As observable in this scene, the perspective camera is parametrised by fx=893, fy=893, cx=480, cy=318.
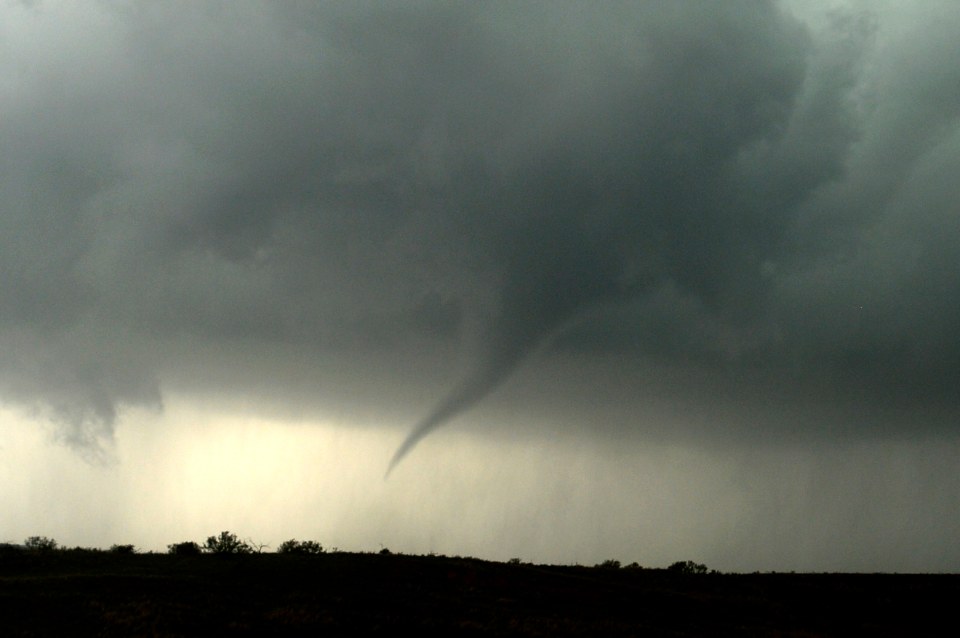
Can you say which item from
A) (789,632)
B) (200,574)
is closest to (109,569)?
(200,574)

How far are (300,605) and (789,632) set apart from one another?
3018 cm

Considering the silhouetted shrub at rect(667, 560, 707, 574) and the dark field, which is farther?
the silhouetted shrub at rect(667, 560, 707, 574)

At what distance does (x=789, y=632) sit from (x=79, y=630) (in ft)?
135

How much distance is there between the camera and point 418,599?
58531mm

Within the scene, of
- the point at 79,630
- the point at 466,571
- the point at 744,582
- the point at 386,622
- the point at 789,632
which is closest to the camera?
the point at 79,630

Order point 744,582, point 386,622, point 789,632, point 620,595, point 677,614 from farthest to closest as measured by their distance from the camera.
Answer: point 744,582
point 620,595
point 677,614
point 789,632
point 386,622

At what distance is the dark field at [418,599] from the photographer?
4897cm

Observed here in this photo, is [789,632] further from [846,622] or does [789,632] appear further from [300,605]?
[300,605]

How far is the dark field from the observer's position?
161 feet

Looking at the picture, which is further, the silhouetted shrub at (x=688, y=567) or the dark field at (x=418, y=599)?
the silhouetted shrub at (x=688, y=567)

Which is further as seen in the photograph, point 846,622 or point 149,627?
point 846,622

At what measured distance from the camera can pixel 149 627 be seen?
45750mm

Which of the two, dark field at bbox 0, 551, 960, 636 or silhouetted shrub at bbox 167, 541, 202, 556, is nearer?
dark field at bbox 0, 551, 960, 636

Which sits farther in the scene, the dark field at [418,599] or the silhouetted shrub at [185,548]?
the silhouetted shrub at [185,548]
